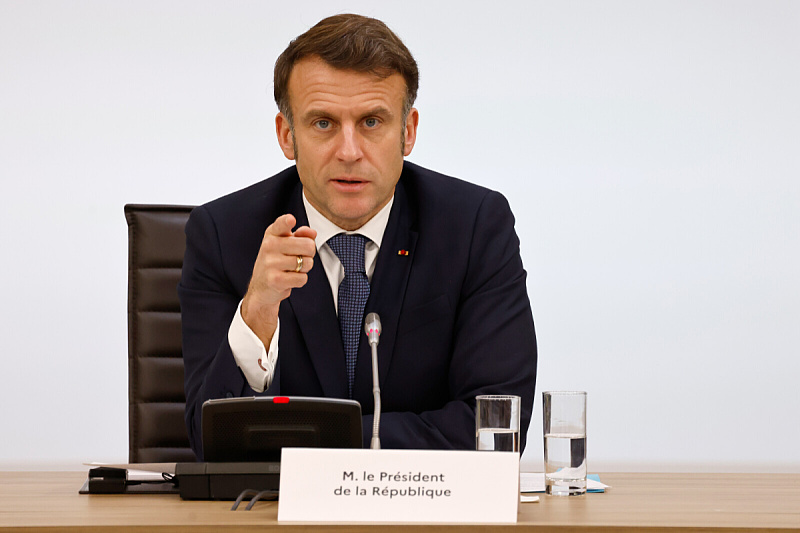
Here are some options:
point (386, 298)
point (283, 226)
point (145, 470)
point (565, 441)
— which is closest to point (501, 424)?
point (565, 441)

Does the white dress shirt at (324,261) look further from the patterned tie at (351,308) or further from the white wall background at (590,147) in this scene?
the white wall background at (590,147)

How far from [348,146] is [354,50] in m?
0.22

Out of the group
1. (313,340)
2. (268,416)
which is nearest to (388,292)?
(313,340)

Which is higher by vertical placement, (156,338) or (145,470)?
(156,338)

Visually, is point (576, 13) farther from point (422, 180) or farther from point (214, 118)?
point (422, 180)

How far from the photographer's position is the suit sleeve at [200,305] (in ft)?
6.71

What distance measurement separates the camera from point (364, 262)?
85.9 inches

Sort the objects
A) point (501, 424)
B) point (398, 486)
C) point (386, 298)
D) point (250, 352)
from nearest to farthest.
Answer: point (398, 486), point (501, 424), point (250, 352), point (386, 298)

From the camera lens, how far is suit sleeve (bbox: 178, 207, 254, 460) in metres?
2.04

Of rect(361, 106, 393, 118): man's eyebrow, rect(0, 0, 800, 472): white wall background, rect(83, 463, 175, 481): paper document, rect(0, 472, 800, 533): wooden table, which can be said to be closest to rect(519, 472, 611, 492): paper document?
rect(0, 472, 800, 533): wooden table

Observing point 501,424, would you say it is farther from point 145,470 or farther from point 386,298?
point 386,298

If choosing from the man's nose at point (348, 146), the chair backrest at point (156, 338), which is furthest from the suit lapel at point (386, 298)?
the chair backrest at point (156, 338)

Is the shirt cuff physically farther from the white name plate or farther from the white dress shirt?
the white name plate

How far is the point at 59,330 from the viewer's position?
4051mm
